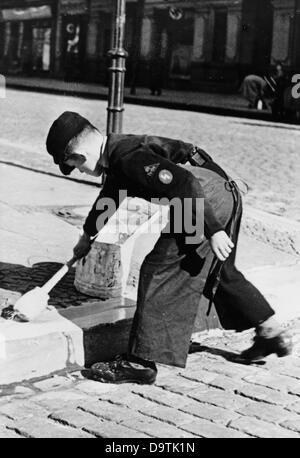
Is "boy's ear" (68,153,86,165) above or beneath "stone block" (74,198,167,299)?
above

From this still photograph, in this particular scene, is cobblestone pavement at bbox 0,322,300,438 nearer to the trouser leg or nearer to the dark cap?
the trouser leg

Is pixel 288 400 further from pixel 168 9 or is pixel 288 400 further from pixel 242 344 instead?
pixel 168 9

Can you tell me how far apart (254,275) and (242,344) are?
38.7 inches

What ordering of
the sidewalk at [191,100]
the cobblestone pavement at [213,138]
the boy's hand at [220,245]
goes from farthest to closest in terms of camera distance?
1. the sidewalk at [191,100]
2. the cobblestone pavement at [213,138]
3. the boy's hand at [220,245]

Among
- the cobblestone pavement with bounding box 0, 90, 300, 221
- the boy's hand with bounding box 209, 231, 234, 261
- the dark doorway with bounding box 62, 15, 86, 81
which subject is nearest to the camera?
the boy's hand with bounding box 209, 231, 234, 261

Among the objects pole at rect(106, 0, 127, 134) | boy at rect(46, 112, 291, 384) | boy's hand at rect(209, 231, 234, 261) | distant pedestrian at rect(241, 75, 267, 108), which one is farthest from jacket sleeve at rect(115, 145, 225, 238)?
distant pedestrian at rect(241, 75, 267, 108)

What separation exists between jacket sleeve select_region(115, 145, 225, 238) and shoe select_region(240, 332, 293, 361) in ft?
2.87

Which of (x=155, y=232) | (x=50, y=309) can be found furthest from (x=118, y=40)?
(x=50, y=309)

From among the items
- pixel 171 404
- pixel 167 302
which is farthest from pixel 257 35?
pixel 171 404

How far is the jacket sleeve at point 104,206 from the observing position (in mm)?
3730

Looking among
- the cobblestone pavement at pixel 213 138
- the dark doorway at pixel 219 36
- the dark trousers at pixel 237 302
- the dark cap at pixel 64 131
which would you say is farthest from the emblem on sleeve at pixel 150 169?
the dark doorway at pixel 219 36

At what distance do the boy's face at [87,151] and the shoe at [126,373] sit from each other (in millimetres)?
967

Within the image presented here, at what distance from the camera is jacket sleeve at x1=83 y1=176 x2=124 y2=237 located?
373 cm

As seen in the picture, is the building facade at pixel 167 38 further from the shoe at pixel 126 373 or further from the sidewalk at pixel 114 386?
the shoe at pixel 126 373
